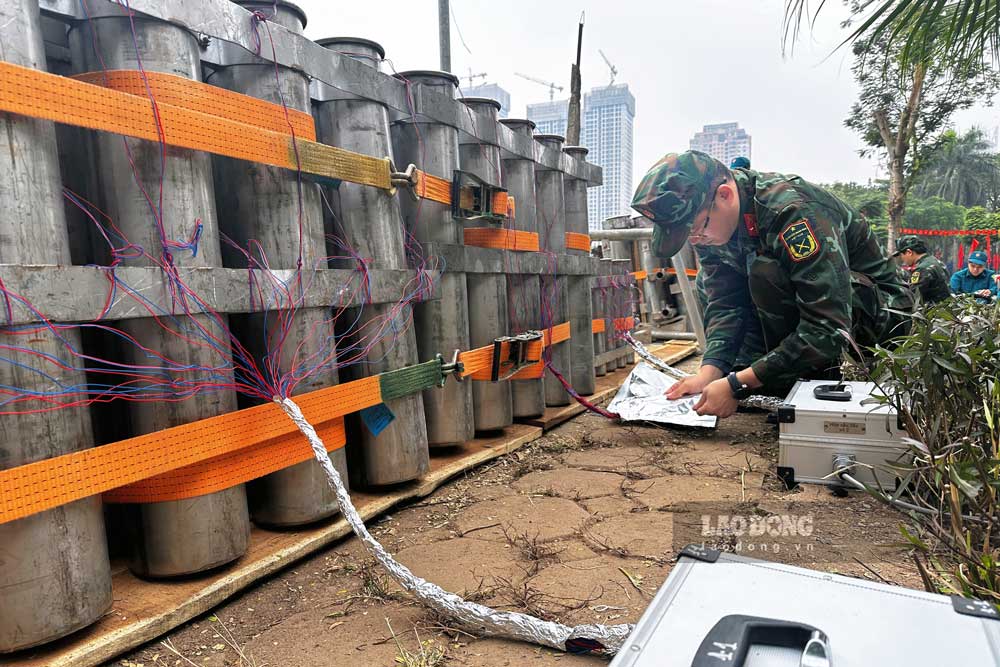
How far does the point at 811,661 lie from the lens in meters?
0.85

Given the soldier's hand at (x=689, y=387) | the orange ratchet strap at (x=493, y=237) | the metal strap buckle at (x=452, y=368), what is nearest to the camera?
the metal strap buckle at (x=452, y=368)

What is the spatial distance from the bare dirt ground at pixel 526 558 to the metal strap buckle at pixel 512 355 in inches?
24.1

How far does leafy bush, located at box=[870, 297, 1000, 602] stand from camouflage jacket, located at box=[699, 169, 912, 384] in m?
0.69

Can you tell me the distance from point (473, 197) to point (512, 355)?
105 cm

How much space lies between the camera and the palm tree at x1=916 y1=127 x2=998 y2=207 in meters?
42.1

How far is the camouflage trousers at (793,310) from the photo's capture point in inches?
136

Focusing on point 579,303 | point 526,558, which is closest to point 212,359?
point 526,558

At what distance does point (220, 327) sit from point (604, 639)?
5.47ft

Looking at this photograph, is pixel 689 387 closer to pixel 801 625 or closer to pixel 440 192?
pixel 440 192

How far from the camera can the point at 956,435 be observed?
6.69ft

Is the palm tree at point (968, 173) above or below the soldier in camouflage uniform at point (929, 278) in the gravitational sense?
above

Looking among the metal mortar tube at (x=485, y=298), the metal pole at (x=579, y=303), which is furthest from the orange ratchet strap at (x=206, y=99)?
the metal pole at (x=579, y=303)

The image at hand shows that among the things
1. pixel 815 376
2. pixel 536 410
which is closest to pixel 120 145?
pixel 536 410

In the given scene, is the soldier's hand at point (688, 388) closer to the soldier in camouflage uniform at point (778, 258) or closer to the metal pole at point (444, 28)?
the soldier in camouflage uniform at point (778, 258)
